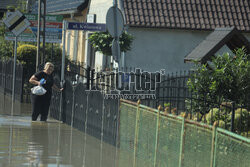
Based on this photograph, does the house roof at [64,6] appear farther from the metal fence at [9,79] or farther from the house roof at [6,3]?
the house roof at [6,3]

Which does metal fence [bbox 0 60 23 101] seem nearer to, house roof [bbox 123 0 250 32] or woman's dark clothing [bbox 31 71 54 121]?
house roof [bbox 123 0 250 32]

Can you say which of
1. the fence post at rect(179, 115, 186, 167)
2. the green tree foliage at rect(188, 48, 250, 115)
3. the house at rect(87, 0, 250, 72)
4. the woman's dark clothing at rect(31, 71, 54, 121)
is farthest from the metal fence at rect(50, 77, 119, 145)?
the house at rect(87, 0, 250, 72)

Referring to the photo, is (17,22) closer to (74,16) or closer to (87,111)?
(87,111)

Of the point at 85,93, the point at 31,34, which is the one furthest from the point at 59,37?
the point at 85,93

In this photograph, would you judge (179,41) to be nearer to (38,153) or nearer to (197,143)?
(38,153)

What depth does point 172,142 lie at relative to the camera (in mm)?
8406

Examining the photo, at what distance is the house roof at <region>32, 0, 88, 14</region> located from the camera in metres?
30.2

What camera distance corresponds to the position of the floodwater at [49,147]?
1017cm

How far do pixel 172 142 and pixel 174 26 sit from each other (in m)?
16.1

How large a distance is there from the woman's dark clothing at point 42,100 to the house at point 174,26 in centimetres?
868

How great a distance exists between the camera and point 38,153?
1095cm

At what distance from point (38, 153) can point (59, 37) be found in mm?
12274

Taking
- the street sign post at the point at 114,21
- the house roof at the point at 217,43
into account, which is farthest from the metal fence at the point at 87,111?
the house roof at the point at 217,43

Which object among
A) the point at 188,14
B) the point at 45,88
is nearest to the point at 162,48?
the point at 188,14
